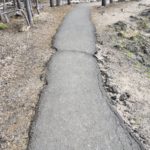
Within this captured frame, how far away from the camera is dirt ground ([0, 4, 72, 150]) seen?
23.4 ft

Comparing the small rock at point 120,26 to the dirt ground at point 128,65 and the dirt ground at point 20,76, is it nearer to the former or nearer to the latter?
the dirt ground at point 128,65

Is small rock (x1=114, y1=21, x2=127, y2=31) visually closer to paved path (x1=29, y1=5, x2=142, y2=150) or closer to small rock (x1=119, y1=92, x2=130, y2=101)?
paved path (x1=29, y1=5, x2=142, y2=150)

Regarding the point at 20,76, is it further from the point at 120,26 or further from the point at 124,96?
the point at 120,26

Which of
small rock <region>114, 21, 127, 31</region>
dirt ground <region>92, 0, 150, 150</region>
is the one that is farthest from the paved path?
small rock <region>114, 21, 127, 31</region>

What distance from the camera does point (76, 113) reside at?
25.6 ft

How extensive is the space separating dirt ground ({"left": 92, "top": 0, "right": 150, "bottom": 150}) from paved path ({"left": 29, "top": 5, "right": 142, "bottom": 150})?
41cm

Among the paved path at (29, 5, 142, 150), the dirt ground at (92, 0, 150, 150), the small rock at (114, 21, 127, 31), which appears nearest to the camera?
the paved path at (29, 5, 142, 150)

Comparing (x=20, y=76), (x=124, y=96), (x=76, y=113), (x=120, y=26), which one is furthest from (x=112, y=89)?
(x=120, y=26)

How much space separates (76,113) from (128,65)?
16.5 ft

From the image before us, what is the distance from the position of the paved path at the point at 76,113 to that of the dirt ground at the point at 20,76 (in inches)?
13.6

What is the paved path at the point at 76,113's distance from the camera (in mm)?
6586

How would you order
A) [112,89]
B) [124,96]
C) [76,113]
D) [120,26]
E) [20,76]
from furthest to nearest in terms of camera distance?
[120,26]
[20,76]
[112,89]
[124,96]
[76,113]

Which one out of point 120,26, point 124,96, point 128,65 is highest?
point 124,96

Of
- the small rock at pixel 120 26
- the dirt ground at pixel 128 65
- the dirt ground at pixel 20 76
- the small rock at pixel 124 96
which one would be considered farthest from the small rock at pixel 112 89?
the small rock at pixel 120 26
